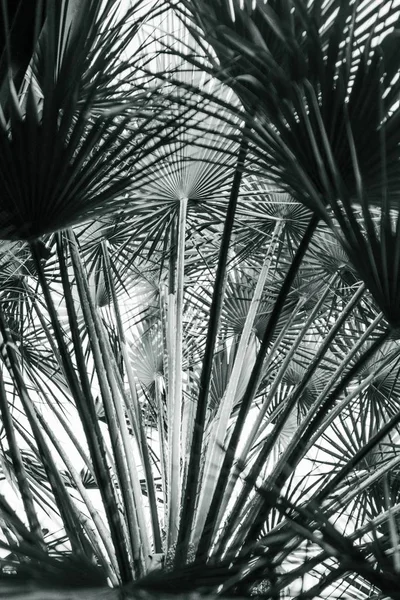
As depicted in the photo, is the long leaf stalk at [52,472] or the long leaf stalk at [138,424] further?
the long leaf stalk at [138,424]

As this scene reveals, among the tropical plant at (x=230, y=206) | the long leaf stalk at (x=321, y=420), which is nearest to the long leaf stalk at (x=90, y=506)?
the tropical plant at (x=230, y=206)

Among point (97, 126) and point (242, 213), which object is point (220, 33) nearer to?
point (97, 126)

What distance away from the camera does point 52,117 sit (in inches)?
54.2

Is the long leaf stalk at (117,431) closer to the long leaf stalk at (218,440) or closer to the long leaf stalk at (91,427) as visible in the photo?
the long leaf stalk at (91,427)

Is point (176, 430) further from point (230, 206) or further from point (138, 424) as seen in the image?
point (230, 206)

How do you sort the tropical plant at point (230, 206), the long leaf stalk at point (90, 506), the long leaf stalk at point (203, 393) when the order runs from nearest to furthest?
the tropical plant at point (230, 206)
the long leaf stalk at point (203, 393)
the long leaf stalk at point (90, 506)

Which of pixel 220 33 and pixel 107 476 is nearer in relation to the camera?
pixel 220 33

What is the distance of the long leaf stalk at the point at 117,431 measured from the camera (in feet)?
5.38

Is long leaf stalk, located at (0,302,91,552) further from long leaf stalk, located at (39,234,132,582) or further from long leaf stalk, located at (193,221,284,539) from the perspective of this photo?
long leaf stalk, located at (193,221,284,539)

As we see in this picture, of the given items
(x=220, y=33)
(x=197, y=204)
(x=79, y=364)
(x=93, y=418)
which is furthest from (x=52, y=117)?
(x=197, y=204)

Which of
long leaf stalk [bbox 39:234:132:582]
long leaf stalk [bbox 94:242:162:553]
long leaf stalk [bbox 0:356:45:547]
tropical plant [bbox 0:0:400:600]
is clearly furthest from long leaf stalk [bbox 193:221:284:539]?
long leaf stalk [bbox 0:356:45:547]

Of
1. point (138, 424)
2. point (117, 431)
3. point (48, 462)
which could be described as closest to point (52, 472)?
point (48, 462)

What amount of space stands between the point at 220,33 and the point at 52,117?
0.38 metres

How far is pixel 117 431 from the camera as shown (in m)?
1.67
